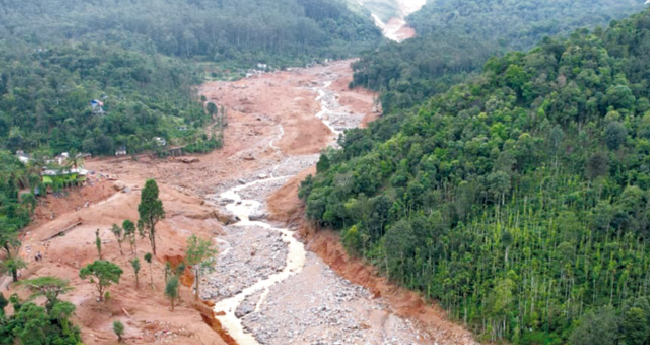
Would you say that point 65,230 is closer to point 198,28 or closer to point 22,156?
point 22,156

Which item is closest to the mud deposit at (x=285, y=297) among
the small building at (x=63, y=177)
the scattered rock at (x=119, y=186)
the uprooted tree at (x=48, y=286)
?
the uprooted tree at (x=48, y=286)

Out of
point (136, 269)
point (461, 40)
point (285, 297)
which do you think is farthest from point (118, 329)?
point (461, 40)

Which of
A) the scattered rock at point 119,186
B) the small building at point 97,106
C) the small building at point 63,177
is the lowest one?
the scattered rock at point 119,186

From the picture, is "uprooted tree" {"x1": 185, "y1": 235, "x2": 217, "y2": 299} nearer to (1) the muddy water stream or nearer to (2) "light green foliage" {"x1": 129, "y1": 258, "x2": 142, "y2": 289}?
(1) the muddy water stream

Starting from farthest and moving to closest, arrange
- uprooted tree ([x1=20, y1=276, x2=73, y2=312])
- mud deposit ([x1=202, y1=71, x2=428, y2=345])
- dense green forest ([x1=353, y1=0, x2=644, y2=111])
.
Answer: dense green forest ([x1=353, y1=0, x2=644, y2=111]) → mud deposit ([x1=202, y1=71, x2=428, y2=345]) → uprooted tree ([x1=20, y1=276, x2=73, y2=312])

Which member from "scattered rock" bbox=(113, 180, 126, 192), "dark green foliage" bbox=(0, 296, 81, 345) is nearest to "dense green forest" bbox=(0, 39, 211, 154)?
"scattered rock" bbox=(113, 180, 126, 192)

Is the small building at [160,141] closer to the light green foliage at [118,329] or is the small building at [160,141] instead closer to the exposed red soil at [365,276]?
the exposed red soil at [365,276]
